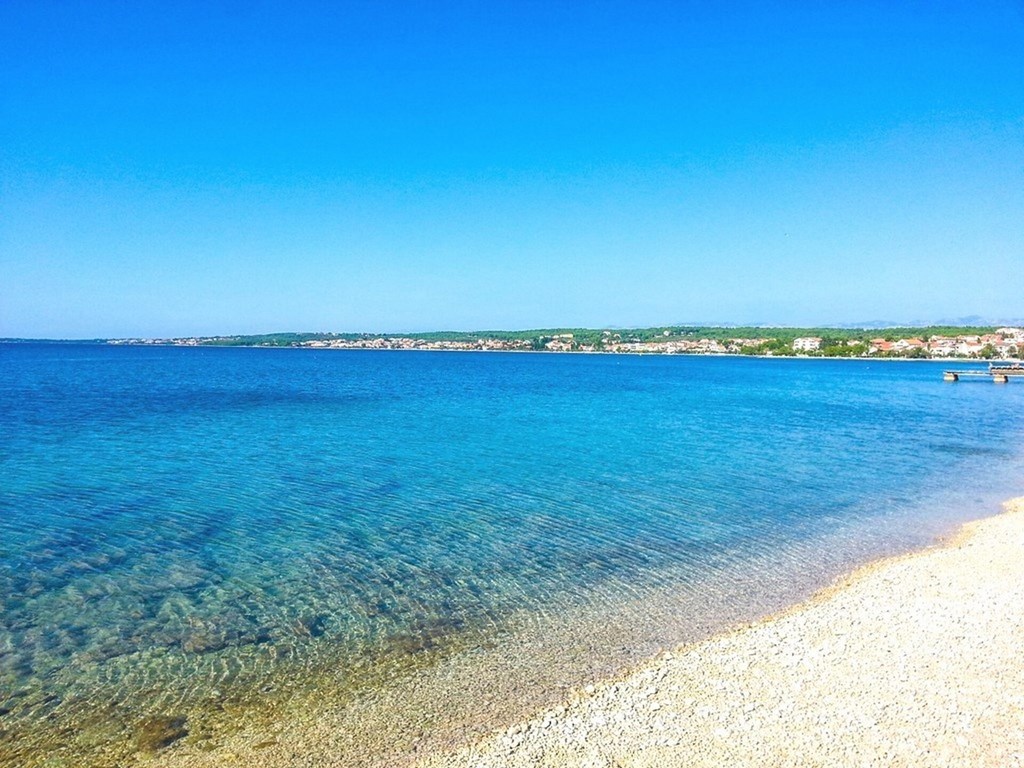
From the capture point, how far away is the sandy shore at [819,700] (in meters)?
6.72

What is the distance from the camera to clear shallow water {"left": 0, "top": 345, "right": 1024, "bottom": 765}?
361 inches

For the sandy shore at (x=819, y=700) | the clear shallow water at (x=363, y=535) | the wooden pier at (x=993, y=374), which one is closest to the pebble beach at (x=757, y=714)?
the sandy shore at (x=819, y=700)

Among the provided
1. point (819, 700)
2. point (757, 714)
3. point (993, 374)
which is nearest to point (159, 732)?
point (757, 714)

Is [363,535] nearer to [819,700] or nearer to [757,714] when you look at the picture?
[757,714]

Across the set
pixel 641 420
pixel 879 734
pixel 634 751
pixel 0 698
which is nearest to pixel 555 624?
pixel 634 751

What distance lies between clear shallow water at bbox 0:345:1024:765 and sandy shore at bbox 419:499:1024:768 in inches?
79.9

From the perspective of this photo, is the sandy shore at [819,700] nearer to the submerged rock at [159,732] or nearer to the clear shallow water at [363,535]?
the clear shallow water at [363,535]

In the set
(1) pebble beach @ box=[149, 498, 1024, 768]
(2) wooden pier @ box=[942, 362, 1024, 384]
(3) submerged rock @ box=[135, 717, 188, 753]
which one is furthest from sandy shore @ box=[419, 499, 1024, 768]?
(2) wooden pier @ box=[942, 362, 1024, 384]

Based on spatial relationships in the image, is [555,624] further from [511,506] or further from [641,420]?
[641,420]

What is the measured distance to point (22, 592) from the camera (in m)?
11.6

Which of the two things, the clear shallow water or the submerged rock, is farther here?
the clear shallow water

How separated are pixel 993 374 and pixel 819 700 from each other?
333ft

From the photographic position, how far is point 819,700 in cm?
770

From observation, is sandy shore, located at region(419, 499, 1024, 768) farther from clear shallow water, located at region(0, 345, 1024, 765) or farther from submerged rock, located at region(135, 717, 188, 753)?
submerged rock, located at region(135, 717, 188, 753)
